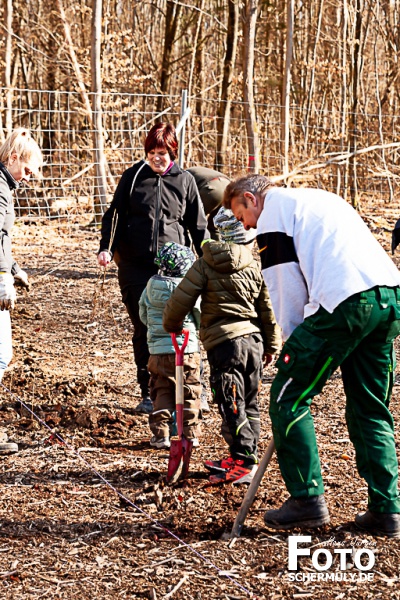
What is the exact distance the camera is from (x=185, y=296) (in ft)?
14.5

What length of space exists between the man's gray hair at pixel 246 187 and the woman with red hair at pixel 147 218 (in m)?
1.75

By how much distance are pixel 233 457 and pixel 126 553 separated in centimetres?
108

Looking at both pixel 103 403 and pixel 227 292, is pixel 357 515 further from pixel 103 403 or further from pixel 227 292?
pixel 103 403

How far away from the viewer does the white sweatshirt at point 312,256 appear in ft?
11.3

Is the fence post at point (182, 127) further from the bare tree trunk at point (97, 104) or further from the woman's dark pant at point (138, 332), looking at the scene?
the woman's dark pant at point (138, 332)

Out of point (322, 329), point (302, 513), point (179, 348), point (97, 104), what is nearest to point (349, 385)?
point (322, 329)

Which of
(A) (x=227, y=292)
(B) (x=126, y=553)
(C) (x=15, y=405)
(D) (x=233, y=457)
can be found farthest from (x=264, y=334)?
(C) (x=15, y=405)

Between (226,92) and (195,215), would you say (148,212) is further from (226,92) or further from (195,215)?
(226,92)

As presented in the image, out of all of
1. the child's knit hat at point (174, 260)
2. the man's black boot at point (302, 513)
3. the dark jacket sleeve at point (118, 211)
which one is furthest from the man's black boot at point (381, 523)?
the dark jacket sleeve at point (118, 211)

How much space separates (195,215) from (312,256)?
2.35 m

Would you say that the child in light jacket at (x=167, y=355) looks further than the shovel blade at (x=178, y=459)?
Yes

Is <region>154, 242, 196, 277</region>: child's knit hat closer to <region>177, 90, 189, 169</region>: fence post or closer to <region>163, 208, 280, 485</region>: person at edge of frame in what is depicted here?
<region>163, 208, 280, 485</region>: person at edge of frame

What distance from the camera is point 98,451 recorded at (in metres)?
5.11

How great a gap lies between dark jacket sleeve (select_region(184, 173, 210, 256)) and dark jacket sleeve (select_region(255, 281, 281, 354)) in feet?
3.80
